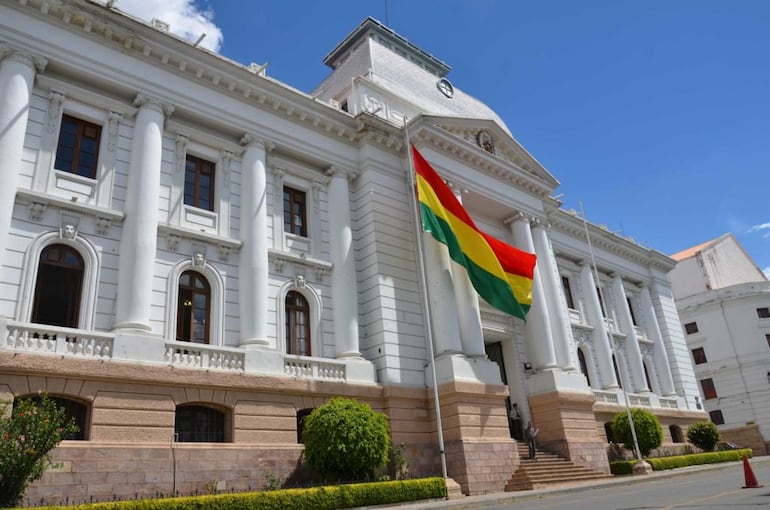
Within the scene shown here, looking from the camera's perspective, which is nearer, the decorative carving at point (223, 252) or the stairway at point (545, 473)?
the decorative carving at point (223, 252)

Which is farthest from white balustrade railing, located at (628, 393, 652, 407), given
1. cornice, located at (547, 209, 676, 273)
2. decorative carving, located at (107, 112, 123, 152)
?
decorative carving, located at (107, 112, 123, 152)

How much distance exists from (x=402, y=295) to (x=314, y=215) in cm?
445

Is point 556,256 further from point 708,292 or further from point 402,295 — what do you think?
point 708,292

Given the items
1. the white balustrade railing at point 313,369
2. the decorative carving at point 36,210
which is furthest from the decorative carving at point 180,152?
the white balustrade railing at point 313,369

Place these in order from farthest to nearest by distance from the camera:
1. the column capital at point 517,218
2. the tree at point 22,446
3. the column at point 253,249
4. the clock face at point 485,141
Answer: the column capital at point 517,218 → the clock face at point 485,141 → the column at point 253,249 → the tree at point 22,446

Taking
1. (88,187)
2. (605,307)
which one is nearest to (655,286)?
(605,307)

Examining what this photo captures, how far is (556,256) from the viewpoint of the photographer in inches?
1388

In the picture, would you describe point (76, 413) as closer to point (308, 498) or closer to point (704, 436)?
point (308, 498)

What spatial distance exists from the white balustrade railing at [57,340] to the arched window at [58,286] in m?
0.84

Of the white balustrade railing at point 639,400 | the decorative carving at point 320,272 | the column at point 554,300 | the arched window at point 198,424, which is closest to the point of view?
the arched window at point 198,424

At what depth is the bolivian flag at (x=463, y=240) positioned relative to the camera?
21891mm

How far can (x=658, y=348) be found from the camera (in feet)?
127

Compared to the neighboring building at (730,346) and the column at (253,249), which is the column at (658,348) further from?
the column at (253,249)

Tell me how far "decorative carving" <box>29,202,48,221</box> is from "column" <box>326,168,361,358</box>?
31.3ft
